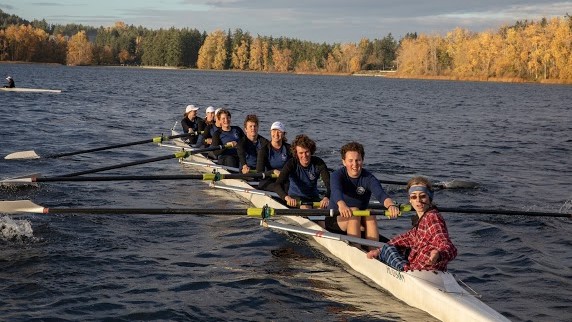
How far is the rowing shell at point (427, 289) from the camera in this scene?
7793mm

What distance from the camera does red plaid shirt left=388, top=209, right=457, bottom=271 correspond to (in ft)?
26.9

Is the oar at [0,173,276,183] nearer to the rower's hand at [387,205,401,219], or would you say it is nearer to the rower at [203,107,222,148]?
the rower's hand at [387,205,401,219]

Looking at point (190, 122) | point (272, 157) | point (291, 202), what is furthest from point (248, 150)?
point (190, 122)

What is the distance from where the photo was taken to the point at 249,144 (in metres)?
15.6

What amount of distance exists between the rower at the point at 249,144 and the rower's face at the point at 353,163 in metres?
4.57

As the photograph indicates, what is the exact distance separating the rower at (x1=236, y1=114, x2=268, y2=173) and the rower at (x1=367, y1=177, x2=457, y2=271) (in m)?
6.43

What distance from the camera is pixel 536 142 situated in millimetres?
32469

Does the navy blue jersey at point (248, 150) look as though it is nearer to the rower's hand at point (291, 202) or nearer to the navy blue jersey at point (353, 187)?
the rower's hand at point (291, 202)

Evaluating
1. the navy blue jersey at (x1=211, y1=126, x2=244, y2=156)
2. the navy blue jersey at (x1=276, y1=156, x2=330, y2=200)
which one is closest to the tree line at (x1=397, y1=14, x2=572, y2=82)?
the navy blue jersey at (x1=211, y1=126, x2=244, y2=156)

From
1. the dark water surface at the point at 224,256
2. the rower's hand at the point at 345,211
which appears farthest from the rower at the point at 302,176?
the rower's hand at the point at 345,211

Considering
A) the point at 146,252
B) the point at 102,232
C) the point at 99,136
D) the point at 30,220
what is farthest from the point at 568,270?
the point at 99,136

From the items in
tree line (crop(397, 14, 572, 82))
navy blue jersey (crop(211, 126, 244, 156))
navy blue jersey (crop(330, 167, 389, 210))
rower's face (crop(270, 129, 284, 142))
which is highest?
tree line (crop(397, 14, 572, 82))

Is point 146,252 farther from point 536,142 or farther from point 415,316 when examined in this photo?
point 536,142

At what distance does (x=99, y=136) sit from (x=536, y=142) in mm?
20547
